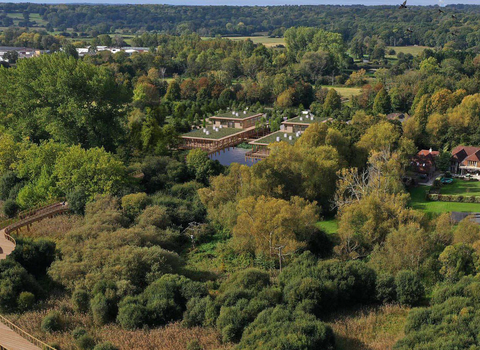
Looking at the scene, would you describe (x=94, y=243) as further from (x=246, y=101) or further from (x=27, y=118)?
(x=246, y=101)

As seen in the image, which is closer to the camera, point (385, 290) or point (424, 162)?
point (385, 290)

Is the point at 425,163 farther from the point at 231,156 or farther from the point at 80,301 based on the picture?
the point at 80,301

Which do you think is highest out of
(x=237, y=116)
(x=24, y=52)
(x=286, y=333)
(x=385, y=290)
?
(x=24, y=52)

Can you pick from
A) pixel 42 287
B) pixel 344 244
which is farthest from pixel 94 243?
pixel 344 244

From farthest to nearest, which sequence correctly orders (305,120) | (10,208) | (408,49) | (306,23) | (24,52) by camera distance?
(306,23) → (408,49) → (24,52) → (305,120) → (10,208)

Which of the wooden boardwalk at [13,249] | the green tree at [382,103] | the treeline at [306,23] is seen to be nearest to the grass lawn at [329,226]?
the wooden boardwalk at [13,249]

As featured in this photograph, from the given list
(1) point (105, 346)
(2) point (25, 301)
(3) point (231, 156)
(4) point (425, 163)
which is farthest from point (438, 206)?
(2) point (25, 301)

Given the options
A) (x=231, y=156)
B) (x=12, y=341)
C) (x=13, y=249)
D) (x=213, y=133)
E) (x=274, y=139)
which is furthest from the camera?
(x=213, y=133)

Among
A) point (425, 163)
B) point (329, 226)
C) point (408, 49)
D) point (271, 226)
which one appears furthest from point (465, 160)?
point (408, 49)

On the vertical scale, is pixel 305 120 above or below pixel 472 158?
above
